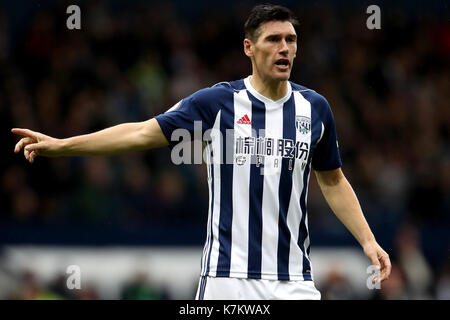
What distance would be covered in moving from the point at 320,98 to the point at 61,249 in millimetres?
5611

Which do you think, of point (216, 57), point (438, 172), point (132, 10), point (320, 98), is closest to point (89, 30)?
point (132, 10)

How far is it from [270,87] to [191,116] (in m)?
0.54

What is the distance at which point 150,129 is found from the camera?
4.87 metres

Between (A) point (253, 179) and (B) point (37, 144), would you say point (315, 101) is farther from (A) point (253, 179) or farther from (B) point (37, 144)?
(B) point (37, 144)

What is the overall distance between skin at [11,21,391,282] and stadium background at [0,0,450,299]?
470 centimetres

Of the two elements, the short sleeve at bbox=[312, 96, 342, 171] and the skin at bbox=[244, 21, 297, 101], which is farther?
the short sleeve at bbox=[312, 96, 342, 171]

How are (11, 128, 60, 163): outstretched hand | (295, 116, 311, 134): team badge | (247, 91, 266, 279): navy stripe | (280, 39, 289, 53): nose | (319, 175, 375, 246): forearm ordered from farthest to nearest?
(319, 175, 375, 246): forearm, (295, 116, 311, 134): team badge, (280, 39, 289, 53): nose, (247, 91, 266, 279): navy stripe, (11, 128, 60, 163): outstretched hand

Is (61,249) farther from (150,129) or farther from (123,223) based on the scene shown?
(150,129)

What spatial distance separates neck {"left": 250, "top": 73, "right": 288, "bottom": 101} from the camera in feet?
16.6

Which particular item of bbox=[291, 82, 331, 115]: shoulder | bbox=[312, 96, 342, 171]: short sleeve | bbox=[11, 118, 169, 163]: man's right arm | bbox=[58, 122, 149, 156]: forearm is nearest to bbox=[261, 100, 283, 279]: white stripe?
bbox=[312, 96, 342, 171]: short sleeve

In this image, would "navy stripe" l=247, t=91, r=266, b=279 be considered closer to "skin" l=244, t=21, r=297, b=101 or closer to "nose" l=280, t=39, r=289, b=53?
"skin" l=244, t=21, r=297, b=101

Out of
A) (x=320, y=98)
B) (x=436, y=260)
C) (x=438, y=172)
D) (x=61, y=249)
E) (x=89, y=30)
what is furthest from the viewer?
(x=89, y=30)

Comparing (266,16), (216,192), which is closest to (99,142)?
(216,192)

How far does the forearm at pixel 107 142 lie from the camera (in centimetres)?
472
